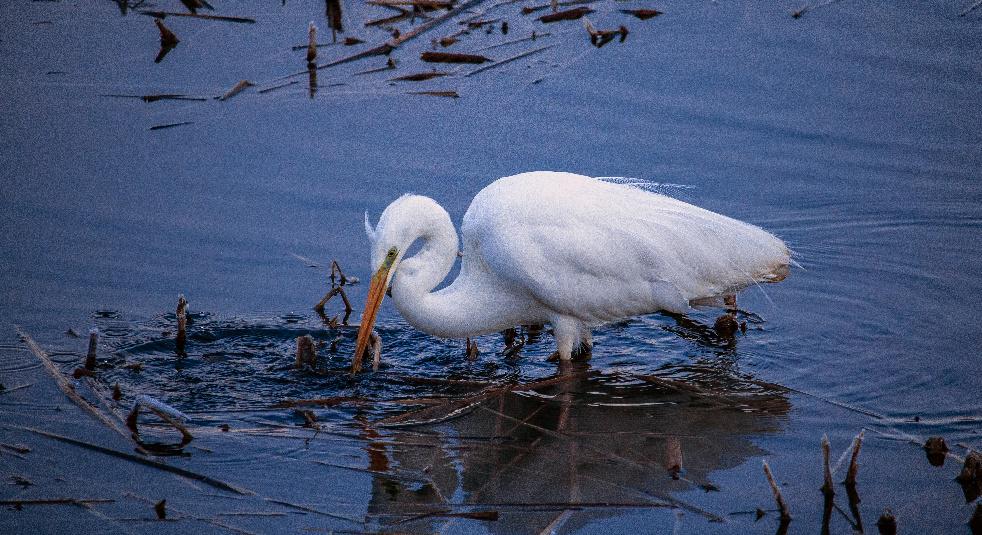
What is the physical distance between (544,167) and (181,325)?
3.22m

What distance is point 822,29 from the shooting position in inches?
396

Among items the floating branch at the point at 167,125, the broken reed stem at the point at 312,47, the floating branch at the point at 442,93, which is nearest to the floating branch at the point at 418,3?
the broken reed stem at the point at 312,47

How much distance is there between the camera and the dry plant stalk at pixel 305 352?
20.1ft

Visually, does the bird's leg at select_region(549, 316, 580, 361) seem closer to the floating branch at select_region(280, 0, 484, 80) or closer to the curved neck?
the curved neck

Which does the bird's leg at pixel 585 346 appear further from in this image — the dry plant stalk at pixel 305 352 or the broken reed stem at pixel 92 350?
the broken reed stem at pixel 92 350

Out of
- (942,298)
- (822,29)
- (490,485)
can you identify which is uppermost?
(822,29)

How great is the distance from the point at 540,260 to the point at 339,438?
1.60 m

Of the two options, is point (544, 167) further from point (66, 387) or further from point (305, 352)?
point (66, 387)

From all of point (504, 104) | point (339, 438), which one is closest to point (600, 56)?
point (504, 104)

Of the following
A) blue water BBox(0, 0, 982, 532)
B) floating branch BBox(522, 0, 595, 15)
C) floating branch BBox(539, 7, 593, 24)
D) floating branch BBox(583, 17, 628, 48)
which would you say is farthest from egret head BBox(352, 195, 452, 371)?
floating branch BBox(522, 0, 595, 15)

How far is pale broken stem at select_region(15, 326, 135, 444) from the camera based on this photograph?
538cm

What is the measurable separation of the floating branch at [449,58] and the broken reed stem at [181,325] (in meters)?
3.98

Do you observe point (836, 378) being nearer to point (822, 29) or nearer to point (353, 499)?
point (353, 499)

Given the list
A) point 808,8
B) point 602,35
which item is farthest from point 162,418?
point 808,8
